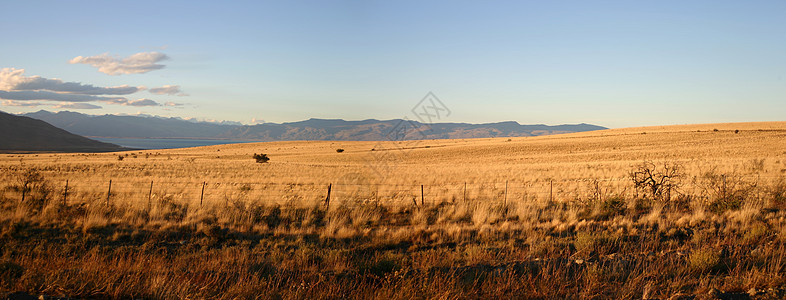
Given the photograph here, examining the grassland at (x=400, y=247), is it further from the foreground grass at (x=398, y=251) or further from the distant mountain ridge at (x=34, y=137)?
the distant mountain ridge at (x=34, y=137)

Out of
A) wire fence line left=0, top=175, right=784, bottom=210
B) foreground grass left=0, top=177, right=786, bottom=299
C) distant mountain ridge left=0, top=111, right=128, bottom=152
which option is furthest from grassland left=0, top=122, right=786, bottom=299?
distant mountain ridge left=0, top=111, right=128, bottom=152

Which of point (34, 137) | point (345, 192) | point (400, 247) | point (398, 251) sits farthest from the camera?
point (34, 137)

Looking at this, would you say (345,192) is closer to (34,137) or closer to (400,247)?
(400,247)

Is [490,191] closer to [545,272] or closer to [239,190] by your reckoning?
[239,190]

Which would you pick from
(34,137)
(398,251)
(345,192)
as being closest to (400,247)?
(398,251)

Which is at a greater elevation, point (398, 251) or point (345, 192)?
point (398, 251)

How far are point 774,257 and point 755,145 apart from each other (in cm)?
5771

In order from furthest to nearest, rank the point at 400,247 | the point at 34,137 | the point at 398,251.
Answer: the point at 34,137, the point at 400,247, the point at 398,251

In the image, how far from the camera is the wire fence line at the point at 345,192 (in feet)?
58.7

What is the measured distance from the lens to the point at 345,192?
22.0 m

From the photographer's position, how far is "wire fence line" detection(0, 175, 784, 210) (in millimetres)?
17906

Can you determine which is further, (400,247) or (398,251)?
(400,247)

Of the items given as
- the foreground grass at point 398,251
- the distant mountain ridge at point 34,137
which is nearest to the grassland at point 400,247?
the foreground grass at point 398,251

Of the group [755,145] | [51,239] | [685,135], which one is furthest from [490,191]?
[685,135]
